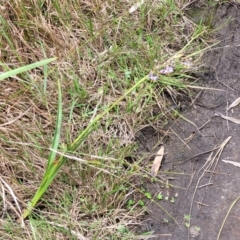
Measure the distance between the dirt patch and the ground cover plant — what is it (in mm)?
85

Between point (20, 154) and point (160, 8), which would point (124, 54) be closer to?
point (160, 8)

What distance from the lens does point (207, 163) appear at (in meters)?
1.93

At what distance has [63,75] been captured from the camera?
2008mm

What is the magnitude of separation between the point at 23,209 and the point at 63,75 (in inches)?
23.7

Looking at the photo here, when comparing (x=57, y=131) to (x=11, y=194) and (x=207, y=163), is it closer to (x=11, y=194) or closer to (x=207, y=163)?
(x=11, y=194)

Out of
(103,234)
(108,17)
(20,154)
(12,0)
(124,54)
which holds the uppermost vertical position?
(12,0)

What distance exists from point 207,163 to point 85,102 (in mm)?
593

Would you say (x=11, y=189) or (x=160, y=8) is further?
(x=160, y=8)

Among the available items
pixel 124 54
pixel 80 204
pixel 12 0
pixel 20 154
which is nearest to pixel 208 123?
pixel 124 54

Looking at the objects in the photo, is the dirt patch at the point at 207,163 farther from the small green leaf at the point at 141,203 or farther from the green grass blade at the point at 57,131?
the green grass blade at the point at 57,131

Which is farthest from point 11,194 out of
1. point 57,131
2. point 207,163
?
point 207,163

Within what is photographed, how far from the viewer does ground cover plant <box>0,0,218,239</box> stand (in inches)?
71.0

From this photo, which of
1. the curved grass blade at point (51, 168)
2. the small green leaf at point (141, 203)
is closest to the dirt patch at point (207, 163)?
the small green leaf at point (141, 203)

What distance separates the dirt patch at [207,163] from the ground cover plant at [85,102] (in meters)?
0.09
